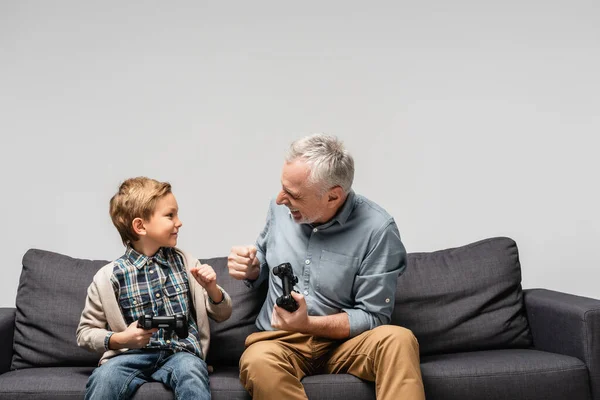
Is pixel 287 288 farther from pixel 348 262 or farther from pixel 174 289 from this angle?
pixel 174 289

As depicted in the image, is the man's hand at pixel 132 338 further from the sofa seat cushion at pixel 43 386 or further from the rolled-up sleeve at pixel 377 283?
the rolled-up sleeve at pixel 377 283

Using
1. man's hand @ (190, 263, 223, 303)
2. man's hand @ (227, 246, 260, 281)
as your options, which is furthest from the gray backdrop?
man's hand @ (190, 263, 223, 303)

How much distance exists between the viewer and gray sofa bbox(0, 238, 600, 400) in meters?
2.68

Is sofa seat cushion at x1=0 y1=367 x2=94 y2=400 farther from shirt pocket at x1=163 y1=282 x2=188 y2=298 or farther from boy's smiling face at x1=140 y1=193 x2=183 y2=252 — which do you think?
A: boy's smiling face at x1=140 y1=193 x2=183 y2=252

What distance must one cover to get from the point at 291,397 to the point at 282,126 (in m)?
1.49

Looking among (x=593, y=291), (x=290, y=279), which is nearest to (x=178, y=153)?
(x=290, y=279)

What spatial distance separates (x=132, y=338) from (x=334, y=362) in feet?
2.12

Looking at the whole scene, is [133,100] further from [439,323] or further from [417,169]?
[439,323]

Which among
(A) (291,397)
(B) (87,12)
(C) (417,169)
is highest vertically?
(B) (87,12)

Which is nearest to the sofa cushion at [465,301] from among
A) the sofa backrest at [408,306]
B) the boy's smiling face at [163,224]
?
the sofa backrest at [408,306]

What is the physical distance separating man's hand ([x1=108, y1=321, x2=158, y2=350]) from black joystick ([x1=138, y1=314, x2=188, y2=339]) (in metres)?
0.04

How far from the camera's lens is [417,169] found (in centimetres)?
370

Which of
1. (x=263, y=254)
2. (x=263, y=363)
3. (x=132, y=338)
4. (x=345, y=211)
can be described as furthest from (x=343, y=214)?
(x=132, y=338)

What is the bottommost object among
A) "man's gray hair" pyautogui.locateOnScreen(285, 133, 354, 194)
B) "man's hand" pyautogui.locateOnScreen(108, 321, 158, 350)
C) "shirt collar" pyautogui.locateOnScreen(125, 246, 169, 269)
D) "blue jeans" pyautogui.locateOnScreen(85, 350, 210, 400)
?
"blue jeans" pyautogui.locateOnScreen(85, 350, 210, 400)
